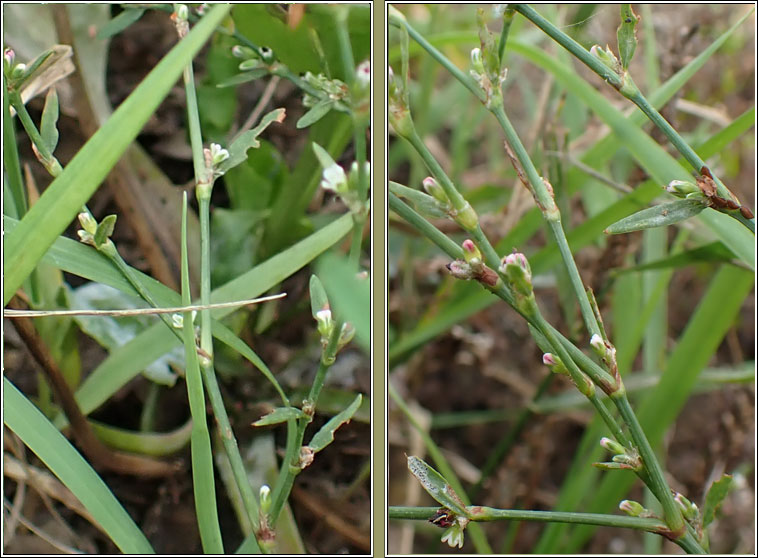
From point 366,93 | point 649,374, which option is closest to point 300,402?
point 366,93

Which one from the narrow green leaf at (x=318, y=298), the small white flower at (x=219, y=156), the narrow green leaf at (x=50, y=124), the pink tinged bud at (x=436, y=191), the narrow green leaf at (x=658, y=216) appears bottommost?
the narrow green leaf at (x=318, y=298)

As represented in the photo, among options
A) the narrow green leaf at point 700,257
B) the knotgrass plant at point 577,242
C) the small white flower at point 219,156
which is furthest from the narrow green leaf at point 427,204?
the narrow green leaf at point 700,257

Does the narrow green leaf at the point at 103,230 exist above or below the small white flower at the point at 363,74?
below

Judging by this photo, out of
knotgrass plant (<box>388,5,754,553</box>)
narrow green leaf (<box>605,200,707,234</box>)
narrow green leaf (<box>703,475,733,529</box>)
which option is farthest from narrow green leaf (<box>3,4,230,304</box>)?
narrow green leaf (<box>703,475,733,529</box>)

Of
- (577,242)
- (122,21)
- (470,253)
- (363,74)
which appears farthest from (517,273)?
(122,21)

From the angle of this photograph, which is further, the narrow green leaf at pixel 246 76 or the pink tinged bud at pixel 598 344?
the narrow green leaf at pixel 246 76

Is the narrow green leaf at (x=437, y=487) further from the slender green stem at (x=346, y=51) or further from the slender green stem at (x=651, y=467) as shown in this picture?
the slender green stem at (x=346, y=51)

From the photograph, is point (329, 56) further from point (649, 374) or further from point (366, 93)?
point (649, 374)
